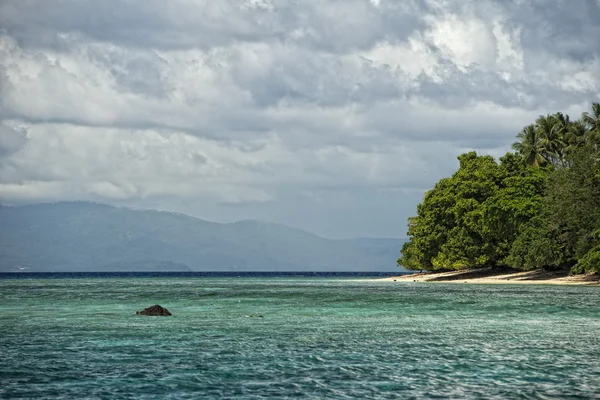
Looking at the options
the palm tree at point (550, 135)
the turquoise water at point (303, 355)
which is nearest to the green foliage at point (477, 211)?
the palm tree at point (550, 135)

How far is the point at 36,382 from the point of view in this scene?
76.5 feet

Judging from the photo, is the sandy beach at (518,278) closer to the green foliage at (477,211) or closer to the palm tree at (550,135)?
the green foliage at (477,211)

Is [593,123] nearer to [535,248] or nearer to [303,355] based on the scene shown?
[535,248]

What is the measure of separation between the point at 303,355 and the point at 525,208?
78.5m

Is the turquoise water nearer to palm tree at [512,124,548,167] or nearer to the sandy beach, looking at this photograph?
the sandy beach

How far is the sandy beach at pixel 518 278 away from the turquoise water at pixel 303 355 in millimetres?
48946

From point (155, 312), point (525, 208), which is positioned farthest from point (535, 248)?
point (155, 312)

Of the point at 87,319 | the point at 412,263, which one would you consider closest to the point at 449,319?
the point at 87,319

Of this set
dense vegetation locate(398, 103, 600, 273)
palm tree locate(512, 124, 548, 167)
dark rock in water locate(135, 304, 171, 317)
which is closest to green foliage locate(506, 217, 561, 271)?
dense vegetation locate(398, 103, 600, 273)

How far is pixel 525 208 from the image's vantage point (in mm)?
101562

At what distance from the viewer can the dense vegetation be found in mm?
88000

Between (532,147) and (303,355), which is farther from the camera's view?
(532,147)

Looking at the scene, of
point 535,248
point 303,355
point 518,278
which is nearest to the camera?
point 303,355

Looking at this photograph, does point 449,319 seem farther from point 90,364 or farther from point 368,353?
point 90,364
